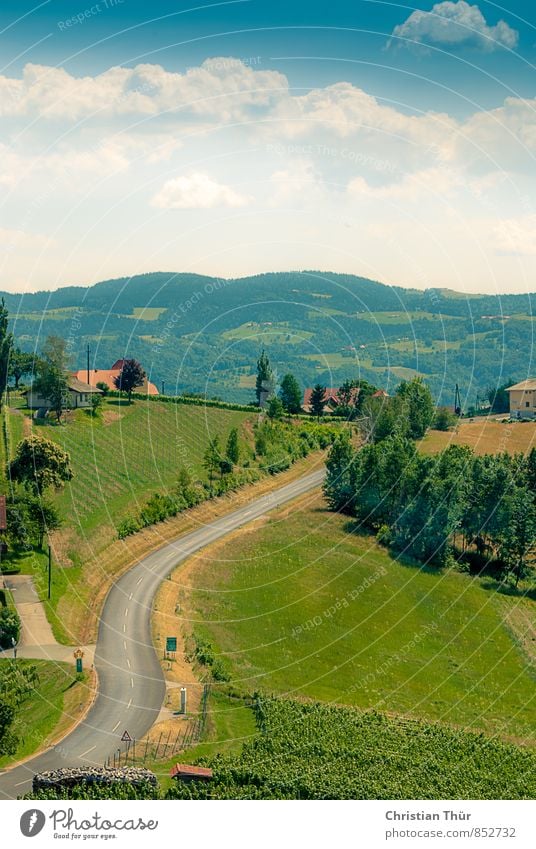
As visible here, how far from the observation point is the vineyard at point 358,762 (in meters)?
47.2

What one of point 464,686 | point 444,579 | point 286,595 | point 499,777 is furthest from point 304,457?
point 499,777

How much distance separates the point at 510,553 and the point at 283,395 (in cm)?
7220

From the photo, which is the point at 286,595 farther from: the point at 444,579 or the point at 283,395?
the point at 283,395

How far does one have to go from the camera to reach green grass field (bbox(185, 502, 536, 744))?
65812 millimetres

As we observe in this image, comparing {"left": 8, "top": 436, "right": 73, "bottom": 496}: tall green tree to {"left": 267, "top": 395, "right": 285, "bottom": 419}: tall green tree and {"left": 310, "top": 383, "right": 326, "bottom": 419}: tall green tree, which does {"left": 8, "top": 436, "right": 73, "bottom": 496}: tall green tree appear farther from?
{"left": 310, "top": 383, "right": 326, "bottom": 419}: tall green tree

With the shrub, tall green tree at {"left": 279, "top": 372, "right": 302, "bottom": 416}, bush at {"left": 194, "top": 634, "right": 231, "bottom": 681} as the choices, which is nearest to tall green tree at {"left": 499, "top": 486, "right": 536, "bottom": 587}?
bush at {"left": 194, "top": 634, "right": 231, "bottom": 681}

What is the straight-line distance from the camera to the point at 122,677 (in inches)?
2362

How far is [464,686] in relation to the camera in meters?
70.8

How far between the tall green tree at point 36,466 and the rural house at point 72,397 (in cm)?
3294

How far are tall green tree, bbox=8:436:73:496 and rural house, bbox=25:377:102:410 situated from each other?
32.9 metres

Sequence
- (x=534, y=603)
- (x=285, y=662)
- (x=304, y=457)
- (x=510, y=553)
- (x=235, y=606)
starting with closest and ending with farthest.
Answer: (x=285, y=662)
(x=235, y=606)
(x=534, y=603)
(x=510, y=553)
(x=304, y=457)

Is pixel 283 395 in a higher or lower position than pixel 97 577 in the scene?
higher

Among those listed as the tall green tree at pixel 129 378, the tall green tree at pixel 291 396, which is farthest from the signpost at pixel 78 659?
the tall green tree at pixel 291 396

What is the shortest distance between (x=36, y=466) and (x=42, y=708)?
32088 millimetres
